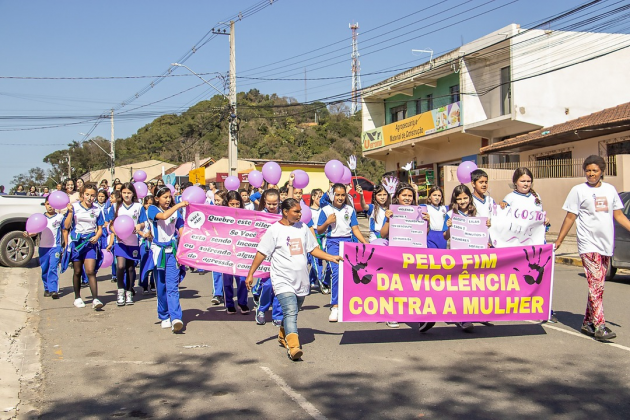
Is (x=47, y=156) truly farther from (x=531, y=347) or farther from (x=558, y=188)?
(x=531, y=347)

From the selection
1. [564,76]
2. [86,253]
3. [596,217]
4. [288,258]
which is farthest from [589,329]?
[564,76]

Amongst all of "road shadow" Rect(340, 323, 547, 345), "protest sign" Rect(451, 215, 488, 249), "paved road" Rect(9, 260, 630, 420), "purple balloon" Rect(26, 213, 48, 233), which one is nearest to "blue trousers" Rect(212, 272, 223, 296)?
"paved road" Rect(9, 260, 630, 420)

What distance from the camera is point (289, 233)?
6.47 meters

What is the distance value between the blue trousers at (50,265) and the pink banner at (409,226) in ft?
19.9

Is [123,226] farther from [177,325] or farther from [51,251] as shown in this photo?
[51,251]

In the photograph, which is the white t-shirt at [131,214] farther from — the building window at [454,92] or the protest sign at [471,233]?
the building window at [454,92]

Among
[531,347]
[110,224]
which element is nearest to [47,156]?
[110,224]

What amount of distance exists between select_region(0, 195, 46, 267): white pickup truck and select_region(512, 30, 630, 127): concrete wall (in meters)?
17.6

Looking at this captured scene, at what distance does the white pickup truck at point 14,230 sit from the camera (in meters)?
14.3

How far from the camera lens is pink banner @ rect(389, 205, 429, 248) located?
25.2 ft

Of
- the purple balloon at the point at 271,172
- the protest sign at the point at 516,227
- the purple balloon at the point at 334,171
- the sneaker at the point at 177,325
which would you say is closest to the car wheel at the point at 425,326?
the protest sign at the point at 516,227

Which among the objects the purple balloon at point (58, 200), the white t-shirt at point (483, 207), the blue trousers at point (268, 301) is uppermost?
the purple balloon at point (58, 200)

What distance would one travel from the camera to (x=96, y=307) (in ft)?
29.9

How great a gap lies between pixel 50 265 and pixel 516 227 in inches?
298
